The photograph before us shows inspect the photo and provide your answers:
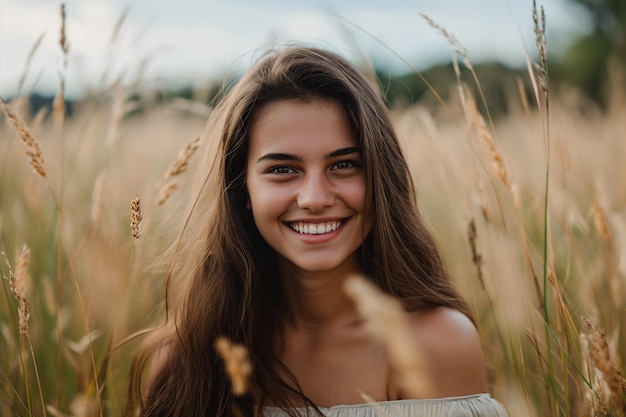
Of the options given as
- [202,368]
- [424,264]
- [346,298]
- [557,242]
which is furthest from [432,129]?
[557,242]

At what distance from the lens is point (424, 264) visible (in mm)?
1956

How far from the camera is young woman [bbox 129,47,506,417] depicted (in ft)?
5.59

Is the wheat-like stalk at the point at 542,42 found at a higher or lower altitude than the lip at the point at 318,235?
higher

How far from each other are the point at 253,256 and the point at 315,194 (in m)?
0.46

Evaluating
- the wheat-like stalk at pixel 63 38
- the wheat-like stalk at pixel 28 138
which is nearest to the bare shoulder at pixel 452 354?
the wheat-like stalk at pixel 28 138

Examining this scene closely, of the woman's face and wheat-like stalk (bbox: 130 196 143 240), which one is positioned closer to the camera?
wheat-like stalk (bbox: 130 196 143 240)

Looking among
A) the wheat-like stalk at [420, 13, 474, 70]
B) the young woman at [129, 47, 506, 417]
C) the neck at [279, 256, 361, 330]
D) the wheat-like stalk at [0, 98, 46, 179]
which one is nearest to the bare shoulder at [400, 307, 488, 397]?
the young woman at [129, 47, 506, 417]

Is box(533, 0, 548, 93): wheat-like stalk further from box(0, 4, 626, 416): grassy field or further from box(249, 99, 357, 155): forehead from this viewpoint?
box(249, 99, 357, 155): forehead

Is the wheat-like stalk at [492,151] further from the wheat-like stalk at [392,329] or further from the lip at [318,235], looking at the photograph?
the wheat-like stalk at [392,329]

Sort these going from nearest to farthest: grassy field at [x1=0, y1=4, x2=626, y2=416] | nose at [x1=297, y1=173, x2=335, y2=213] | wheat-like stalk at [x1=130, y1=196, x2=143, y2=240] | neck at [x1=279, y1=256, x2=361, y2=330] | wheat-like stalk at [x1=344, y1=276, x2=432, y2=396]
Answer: wheat-like stalk at [x1=344, y1=276, x2=432, y2=396], wheat-like stalk at [x1=130, y1=196, x2=143, y2=240], grassy field at [x1=0, y1=4, x2=626, y2=416], nose at [x1=297, y1=173, x2=335, y2=213], neck at [x1=279, y1=256, x2=361, y2=330]

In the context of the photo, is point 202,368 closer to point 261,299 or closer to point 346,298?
point 261,299

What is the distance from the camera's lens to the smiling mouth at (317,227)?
1659 millimetres

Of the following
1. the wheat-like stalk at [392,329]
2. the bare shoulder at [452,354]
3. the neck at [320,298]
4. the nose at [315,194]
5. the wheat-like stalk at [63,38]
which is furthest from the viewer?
the neck at [320,298]

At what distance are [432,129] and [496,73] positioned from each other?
1.76 meters
